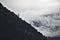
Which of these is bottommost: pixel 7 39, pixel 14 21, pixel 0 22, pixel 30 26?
pixel 7 39

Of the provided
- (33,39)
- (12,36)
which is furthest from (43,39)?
(12,36)

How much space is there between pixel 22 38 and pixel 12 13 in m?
4.99

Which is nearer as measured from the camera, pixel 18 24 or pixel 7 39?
pixel 7 39

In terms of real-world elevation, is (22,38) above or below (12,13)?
below

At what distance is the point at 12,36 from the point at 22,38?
3418mm

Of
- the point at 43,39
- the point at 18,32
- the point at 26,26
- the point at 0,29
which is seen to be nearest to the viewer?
the point at 0,29

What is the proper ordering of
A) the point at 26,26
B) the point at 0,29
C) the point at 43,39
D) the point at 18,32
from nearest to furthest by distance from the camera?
the point at 0,29 < the point at 18,32 < the point at 26,26 < the point at 43,39

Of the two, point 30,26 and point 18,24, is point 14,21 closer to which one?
point 18,24

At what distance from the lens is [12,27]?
113 feet

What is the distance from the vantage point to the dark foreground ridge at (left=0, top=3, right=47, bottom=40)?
32881 mm

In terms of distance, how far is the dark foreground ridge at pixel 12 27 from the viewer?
32.9m

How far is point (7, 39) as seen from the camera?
32.9 meters

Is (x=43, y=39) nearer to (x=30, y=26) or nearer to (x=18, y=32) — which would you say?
(x=30, y=26)

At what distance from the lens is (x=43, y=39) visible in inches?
1971
